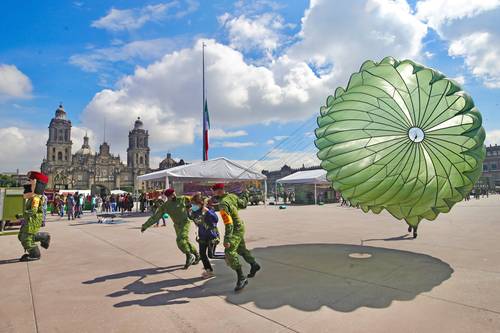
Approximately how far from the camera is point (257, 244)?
898cm

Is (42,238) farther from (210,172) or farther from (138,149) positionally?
(138,149)

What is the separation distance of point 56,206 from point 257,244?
73.0 ft

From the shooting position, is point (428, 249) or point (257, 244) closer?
point (428, 249)

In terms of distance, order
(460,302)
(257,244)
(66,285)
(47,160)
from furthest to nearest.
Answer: (47,160)
(257,244)
(66,285)
(460,302)

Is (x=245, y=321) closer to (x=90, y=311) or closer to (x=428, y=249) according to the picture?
(x=90, y=311)

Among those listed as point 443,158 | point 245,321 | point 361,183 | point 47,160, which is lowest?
point 245,321

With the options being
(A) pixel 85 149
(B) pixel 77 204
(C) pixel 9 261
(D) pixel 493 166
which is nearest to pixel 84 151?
(A) pixel 85 149

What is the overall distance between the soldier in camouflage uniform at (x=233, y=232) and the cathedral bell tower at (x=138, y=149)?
133503 millimetres

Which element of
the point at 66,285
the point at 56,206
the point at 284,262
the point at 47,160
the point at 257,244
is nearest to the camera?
the point at 66,285

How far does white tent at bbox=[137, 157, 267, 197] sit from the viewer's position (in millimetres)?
20094

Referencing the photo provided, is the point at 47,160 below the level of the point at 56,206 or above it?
above

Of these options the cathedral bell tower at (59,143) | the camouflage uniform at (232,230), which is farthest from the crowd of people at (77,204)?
the cathedral bell tower at (59,143)

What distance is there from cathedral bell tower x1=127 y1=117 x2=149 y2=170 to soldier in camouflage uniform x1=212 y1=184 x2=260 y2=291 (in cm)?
13350

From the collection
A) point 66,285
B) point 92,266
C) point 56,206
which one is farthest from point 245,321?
point 56,206
